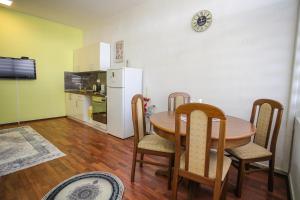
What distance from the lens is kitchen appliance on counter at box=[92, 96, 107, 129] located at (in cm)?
371

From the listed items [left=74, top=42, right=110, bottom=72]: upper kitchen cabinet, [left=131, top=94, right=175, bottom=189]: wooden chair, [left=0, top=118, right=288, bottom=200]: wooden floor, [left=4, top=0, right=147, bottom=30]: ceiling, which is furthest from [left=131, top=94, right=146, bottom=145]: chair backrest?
[left=74, top=42, right=110, bottom=72]: upper kitchen cabinet

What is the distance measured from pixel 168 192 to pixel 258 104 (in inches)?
58.9

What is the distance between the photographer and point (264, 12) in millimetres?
2057

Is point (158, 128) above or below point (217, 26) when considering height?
below

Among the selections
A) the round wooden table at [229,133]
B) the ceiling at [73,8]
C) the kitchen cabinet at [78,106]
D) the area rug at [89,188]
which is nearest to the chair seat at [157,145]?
the round wooden table at [229,133]

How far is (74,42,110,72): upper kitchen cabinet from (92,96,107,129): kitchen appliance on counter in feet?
2.78

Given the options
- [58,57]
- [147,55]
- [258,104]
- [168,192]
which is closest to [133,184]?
[168,192]

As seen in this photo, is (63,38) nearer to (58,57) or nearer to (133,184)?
(58,57)

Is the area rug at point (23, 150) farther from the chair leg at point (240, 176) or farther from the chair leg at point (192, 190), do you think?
the chair leg at point (240, 176)

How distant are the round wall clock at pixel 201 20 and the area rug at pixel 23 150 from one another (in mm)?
2950

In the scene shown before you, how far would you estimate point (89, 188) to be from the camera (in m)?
1.75

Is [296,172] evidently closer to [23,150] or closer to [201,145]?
[201,145]

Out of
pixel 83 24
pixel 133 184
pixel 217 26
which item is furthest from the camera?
pixel 83 24

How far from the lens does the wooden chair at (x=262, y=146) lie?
5.36ft
